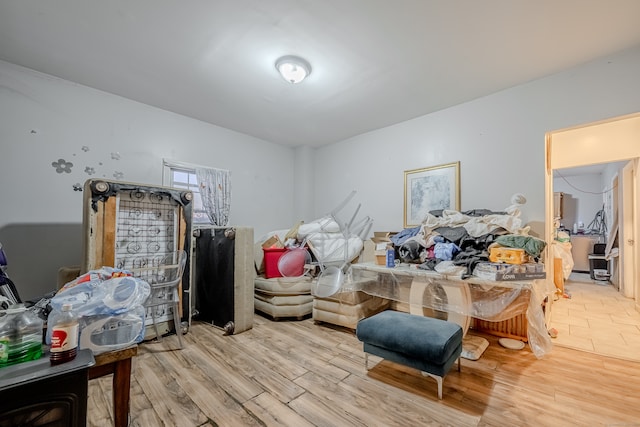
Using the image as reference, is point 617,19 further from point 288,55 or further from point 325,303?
point 325,303

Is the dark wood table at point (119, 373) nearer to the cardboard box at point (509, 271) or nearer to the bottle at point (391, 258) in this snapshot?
the bottle at point (391, 258)

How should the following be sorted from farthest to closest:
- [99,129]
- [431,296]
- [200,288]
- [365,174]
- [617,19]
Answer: [365,174]
[200,288]
[99,129]
[431,296]
[617,19]

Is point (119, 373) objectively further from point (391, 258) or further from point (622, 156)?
point (622, 156)

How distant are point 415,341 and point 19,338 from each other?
204 cm

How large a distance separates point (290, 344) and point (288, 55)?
2.73 m

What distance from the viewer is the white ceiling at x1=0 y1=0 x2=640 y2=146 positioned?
182cm

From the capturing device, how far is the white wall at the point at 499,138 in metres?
2.36

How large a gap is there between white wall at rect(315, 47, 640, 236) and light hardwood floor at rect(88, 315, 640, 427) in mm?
1389

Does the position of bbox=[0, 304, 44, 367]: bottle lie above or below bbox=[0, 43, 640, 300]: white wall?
below

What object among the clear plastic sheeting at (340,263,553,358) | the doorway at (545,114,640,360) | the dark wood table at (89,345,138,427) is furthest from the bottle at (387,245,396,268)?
the doorway at (545,114,640,360)

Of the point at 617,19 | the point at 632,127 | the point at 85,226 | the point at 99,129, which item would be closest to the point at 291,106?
the point at 99,129

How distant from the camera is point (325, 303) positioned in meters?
3.02

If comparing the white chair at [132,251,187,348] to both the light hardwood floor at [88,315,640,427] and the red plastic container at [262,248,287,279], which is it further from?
the red plastic container at [262,248,287,279]

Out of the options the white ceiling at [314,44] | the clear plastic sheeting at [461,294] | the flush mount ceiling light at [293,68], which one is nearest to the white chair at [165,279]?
the clear plastic sheeting at [461,294]
